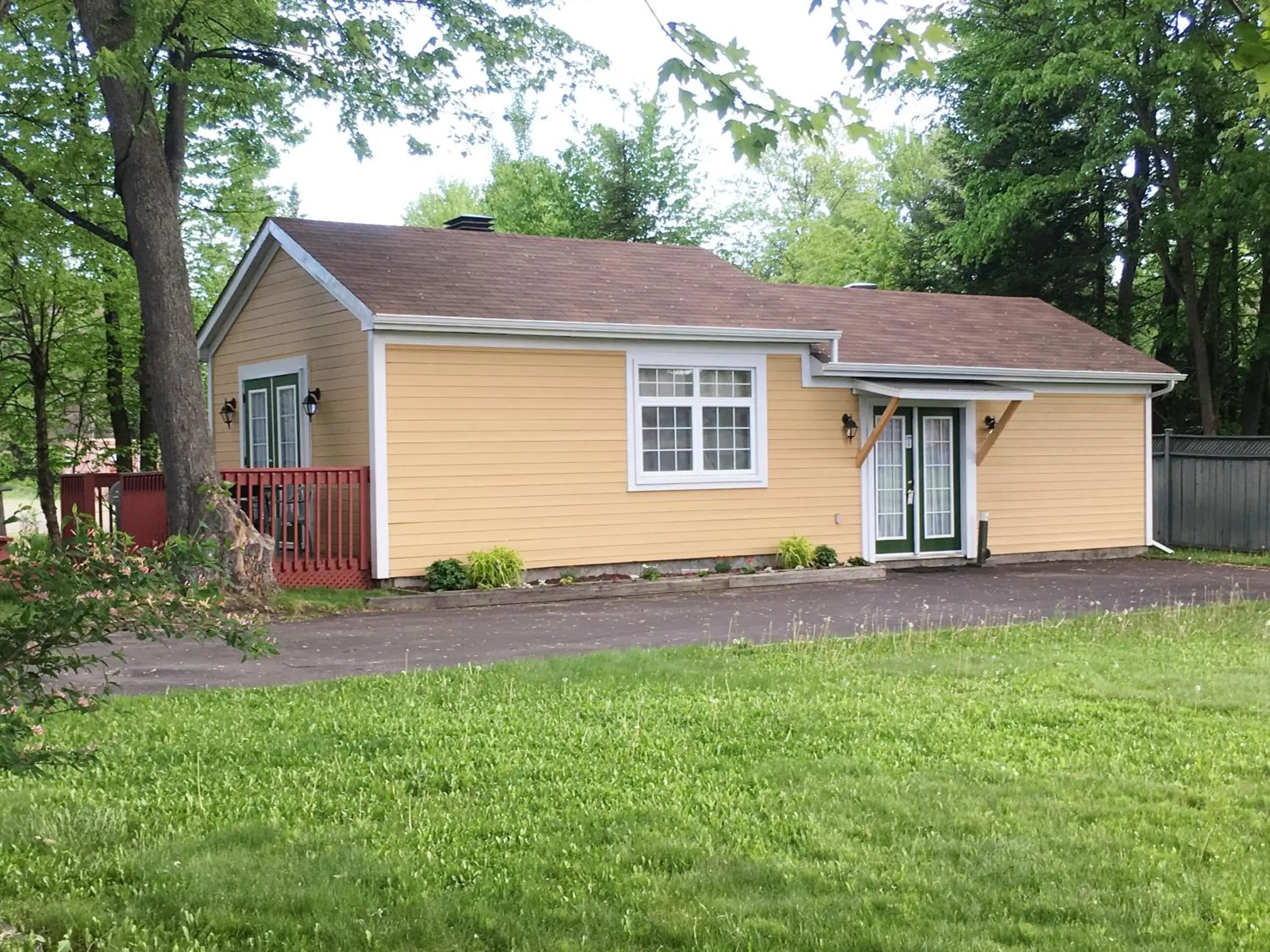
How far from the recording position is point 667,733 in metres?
6.34

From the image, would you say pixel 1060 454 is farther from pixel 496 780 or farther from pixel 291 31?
pixel 496 780

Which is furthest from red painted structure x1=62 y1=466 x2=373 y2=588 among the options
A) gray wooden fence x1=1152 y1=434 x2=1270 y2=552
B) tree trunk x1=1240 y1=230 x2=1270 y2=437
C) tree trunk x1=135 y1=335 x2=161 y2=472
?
tree trunk x1=1240 y1=230 x2=1270 y2=437

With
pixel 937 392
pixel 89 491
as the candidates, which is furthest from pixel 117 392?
pixel 937 392

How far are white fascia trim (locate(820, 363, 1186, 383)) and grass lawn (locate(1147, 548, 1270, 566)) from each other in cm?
276

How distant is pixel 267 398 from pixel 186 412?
4085 mm

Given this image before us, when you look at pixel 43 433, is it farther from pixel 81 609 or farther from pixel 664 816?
pixel 81 609

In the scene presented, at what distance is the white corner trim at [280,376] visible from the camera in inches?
603

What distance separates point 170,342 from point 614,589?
220 inches

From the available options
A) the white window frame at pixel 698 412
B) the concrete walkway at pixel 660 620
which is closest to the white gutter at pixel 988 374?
the white window frame at pixel 698 412

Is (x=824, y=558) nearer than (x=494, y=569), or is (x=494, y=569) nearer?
(x=494, y=569)

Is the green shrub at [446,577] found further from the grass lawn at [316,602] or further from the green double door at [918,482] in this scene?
the green double door at [918,482]

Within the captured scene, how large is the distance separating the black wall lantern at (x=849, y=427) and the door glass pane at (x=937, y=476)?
1.39 metres

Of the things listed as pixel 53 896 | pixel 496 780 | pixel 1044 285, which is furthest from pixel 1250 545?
pixel 53 896

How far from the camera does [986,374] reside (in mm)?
17547
